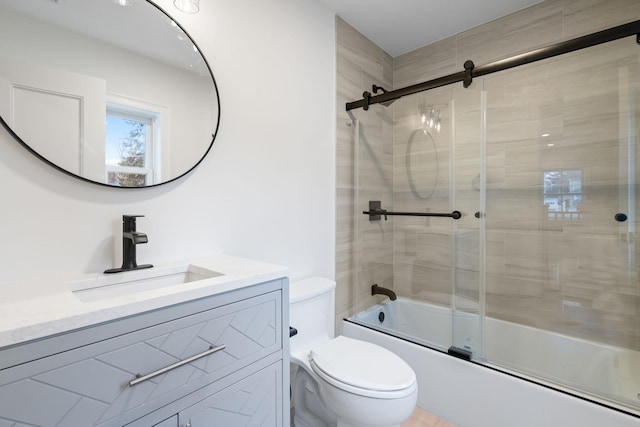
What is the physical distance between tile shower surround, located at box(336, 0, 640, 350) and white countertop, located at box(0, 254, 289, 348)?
1.23 metres

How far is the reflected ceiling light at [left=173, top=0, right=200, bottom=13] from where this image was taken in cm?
123

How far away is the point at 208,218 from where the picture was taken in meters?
1.34

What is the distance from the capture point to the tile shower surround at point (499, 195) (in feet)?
5.78

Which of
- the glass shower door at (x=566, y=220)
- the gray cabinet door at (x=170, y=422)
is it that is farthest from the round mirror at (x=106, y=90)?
the glass shower door at (x=566, y=220)

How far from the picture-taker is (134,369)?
0.69 m

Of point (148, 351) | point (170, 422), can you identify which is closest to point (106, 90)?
point (148, 351)

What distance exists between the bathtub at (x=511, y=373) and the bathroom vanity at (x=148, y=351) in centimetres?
107

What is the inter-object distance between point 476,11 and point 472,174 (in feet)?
3.75

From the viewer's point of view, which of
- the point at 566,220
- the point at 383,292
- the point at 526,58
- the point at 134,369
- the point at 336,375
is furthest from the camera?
the point at 383,292

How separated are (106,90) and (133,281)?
68 cm

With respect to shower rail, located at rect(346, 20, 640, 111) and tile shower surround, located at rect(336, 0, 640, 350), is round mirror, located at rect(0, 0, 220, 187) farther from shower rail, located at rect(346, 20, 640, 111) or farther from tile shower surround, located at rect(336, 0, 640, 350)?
shower rail, located at rect(346, 20, 640, 111)

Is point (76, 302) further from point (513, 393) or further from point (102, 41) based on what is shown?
point (513, 393)

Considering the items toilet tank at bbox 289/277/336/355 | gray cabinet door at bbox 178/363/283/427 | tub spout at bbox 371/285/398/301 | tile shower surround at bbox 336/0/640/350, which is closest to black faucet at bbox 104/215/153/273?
gray cabinet door at bbox 178/363/283/427

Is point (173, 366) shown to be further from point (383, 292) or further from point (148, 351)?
point (383, 292)
